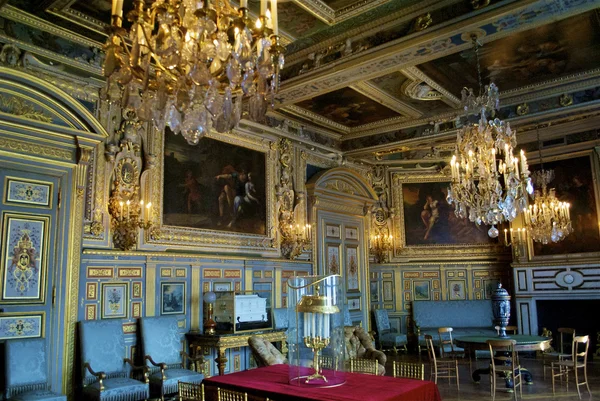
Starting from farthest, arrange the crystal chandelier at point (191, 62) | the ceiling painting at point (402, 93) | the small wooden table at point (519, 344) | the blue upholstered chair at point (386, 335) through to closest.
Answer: the blue upholstered chair at point (386, 335)
the ceiling painting at point (402, 93)
the small wooden table at point (519, 344)
the crystal chandelier at point (191, 62)

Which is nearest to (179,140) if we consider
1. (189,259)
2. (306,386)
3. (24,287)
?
(189,259)

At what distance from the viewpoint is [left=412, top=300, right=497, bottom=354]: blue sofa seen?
481 inches

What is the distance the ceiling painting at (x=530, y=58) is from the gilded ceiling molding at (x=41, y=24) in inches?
189

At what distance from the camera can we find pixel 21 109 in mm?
5898

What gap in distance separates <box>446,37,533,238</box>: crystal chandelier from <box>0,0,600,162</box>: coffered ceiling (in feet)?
3.20

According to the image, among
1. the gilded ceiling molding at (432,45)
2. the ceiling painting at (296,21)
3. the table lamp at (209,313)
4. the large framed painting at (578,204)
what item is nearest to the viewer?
the gilded ceiling molding at (432,45)

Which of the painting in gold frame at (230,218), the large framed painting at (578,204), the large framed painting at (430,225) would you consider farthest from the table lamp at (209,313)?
the large framed painting at (578,204)

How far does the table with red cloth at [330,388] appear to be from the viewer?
144 inches

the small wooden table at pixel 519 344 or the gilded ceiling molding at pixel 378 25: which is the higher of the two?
the gilded ceiling molding at pixel 378 25

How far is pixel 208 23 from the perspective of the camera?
333cm

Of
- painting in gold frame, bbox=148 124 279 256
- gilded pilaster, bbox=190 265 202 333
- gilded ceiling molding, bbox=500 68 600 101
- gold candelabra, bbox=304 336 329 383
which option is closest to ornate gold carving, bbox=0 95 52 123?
painting in gold frame, bbox=148 124 279 256

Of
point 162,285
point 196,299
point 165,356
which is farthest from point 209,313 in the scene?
point 165,356

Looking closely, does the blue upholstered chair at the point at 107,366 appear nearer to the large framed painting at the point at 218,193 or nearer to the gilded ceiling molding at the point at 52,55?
the large framed painting at the point at 218,193

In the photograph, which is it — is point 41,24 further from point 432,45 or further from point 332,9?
point 432,45
